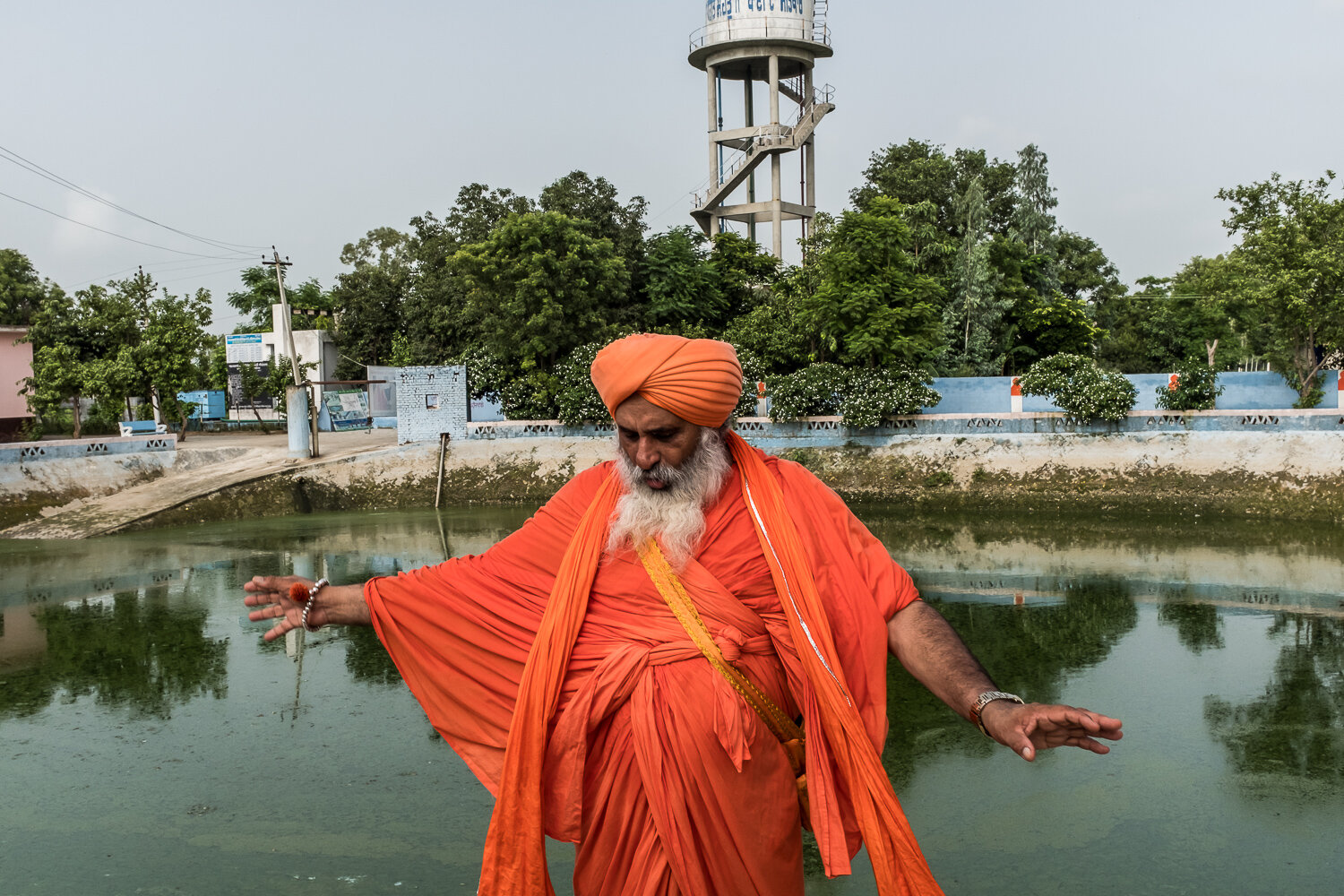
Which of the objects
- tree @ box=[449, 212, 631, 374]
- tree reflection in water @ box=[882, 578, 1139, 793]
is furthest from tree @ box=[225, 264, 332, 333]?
tree reflection in water @ box=[882, 578, 1139, 793]

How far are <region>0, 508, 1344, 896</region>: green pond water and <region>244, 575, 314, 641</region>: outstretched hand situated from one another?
1.40m

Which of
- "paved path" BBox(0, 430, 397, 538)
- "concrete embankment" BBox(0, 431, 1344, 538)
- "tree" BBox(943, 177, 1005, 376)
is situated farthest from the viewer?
"tree" BBox(943, 177, 1005, 376)

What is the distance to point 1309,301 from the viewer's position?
14.4m

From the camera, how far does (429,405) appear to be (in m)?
16.2

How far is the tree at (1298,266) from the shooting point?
46.3ft

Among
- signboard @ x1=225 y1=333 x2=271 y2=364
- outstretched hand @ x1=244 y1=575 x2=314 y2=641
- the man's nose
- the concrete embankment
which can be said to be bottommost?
the concrete embankment

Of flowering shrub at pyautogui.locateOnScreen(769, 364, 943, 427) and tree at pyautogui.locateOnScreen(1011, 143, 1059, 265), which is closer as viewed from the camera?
flowering shrub at pyautogui.locateOnScreen(769, 364, 943, 427)

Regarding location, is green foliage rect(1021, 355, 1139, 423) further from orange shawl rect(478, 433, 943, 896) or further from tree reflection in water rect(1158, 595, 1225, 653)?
orange shawl rect(478, 433, 943, 896)

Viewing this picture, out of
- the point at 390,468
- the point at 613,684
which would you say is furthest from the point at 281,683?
the point at 390,468

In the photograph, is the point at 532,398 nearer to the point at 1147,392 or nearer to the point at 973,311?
the point at 973,311

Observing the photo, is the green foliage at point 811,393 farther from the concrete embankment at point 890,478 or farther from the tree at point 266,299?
the tree at point 266,299

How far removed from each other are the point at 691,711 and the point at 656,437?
60 centimetres

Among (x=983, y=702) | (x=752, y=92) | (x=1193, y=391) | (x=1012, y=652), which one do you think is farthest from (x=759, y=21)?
(x=983, y=702)

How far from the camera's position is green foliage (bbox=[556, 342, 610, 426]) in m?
15.9
